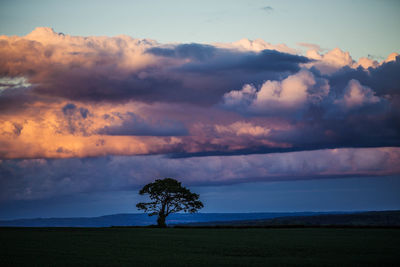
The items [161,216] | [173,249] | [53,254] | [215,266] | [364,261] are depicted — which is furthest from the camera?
[161,216]

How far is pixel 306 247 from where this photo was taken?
51.9 meters

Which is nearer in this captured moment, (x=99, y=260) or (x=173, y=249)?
(x=99, y=260)

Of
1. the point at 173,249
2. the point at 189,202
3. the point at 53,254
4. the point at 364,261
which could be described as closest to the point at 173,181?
the point at 189,202

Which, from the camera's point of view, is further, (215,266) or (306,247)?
(306,247)

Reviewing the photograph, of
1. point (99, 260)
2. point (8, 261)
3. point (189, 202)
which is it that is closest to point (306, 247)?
point (99, 260)

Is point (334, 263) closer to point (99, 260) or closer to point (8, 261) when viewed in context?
point (99, 260)

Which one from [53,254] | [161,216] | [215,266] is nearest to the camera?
[215,266]

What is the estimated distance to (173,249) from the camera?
50.7 metres

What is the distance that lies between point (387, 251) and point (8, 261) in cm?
3142

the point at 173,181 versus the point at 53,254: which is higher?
the point at 173,181

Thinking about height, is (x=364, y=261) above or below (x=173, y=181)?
below

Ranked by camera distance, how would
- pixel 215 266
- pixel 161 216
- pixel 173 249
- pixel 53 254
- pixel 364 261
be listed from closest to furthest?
pixel 215 266 < pixel 364 261 < pixel 53 254 < pixel 173 249 < pixel 161 216

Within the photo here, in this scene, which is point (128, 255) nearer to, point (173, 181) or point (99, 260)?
point (99, 260)

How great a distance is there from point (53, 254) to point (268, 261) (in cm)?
1795
